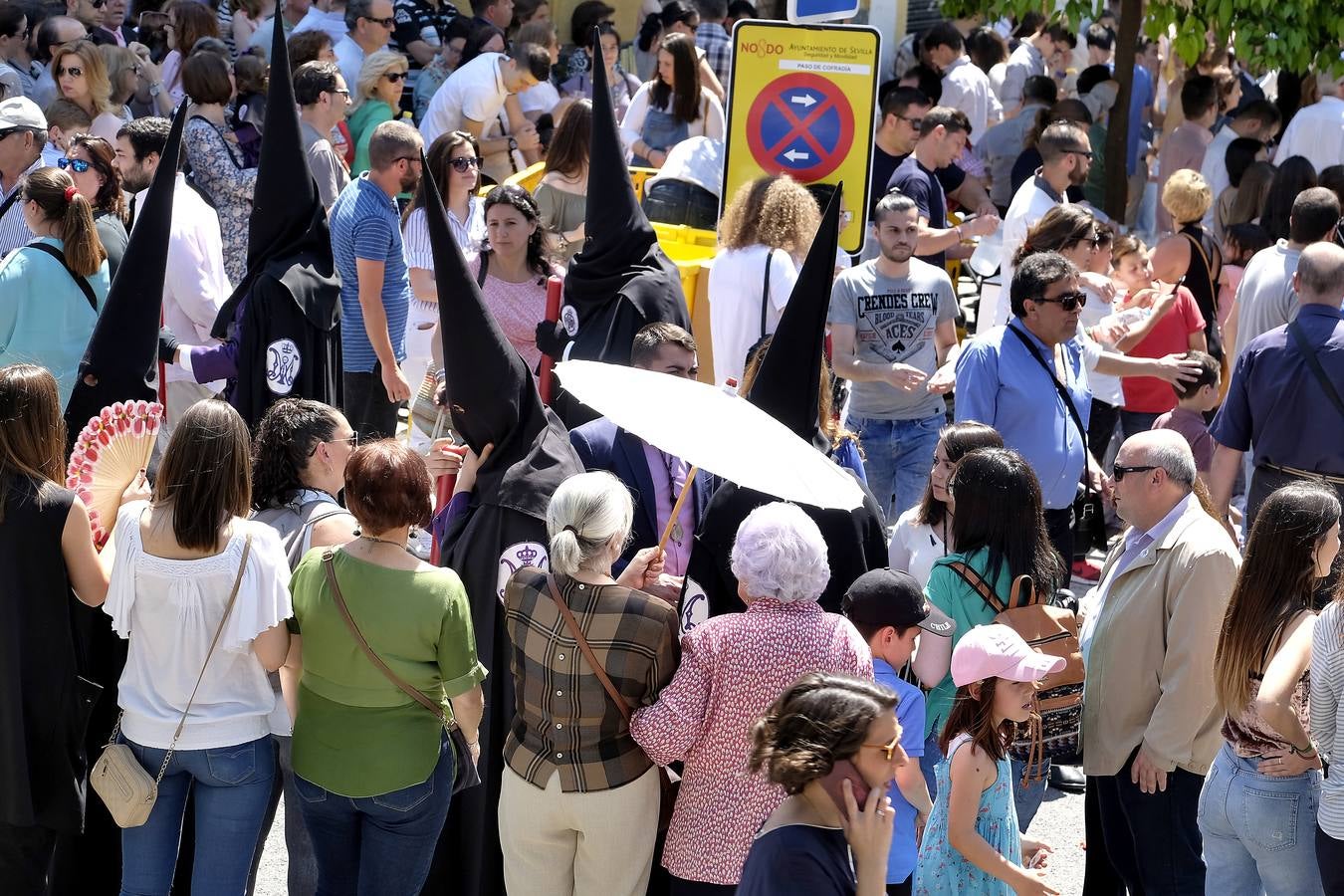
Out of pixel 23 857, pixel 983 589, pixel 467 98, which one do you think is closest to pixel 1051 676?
pixel 983 589

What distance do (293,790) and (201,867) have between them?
12.0 inches

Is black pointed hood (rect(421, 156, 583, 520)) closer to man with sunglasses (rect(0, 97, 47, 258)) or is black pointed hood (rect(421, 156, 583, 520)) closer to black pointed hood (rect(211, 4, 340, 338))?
black pointed hood (rect(211, 4, 340, 338))

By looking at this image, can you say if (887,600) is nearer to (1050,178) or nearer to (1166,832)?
(1166,832)

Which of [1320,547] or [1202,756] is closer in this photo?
[1320,547]

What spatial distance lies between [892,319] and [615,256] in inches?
50.3

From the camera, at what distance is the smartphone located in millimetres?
2920

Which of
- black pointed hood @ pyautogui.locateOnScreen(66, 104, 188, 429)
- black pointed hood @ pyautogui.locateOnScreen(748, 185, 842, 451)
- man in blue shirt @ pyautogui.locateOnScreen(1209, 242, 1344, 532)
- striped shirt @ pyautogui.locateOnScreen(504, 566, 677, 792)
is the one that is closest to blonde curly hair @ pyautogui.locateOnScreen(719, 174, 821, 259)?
man in blue shirt @ pyautogui.locateOnScreen(1209, 242, 1344, 532)

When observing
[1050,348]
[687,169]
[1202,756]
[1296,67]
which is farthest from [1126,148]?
[1202,756]

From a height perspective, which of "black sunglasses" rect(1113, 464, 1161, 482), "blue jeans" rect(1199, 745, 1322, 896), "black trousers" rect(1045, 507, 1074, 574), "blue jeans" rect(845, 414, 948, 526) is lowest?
"blue jeans" rect(845, 414, 948, 526)

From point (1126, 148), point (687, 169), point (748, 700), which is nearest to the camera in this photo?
point (748, 700)

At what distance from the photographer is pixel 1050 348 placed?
5.86 metres

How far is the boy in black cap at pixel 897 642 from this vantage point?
388 centimetres

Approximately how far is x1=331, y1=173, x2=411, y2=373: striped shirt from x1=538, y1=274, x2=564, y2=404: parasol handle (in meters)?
0.72

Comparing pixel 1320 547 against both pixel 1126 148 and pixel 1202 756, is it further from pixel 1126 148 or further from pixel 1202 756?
pixel 1126 148
